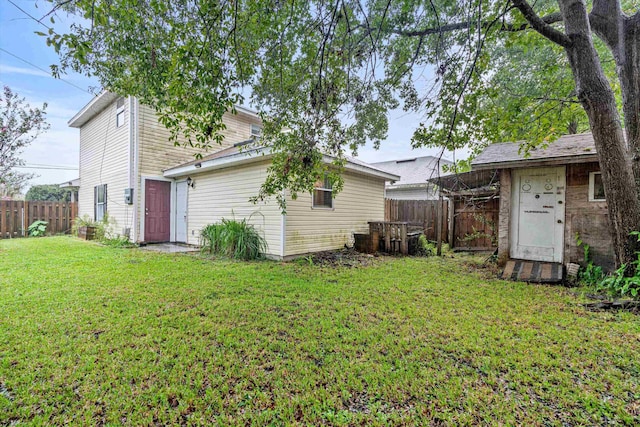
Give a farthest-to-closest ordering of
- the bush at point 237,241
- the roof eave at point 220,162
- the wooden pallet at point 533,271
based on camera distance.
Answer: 1. the bush at point 237,241
2. the roof eave at point 220,162
3. the wooden pallet at point 533,271

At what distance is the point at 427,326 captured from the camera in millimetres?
2975

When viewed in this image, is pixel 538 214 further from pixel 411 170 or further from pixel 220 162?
pixel 411 170

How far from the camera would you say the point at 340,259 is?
6.88 metres

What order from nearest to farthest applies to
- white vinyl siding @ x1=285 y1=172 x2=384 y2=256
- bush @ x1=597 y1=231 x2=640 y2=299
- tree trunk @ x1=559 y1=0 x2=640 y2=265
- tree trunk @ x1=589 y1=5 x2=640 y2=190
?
bush @ x1=597 y1=231 x2=640 y2=299 → tree trunk @ x1=559 y1=0 x2=640 y2=265 → tree trunk @ x1=589 y1=5 x2=640 y2=190 → white vinyl siding @ x1=285 y1=172 x2=384 y2=256

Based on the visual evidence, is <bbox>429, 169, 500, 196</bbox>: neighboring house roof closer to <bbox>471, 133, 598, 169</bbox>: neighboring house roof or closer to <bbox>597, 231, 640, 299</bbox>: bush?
<bbox>471, 133, 598, 169</bbox>: neighboring house roof

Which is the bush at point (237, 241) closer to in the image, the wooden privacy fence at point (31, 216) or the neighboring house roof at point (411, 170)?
the wooden privacy fence at point (31, 216)

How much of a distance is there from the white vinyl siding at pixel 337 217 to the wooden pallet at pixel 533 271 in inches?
150

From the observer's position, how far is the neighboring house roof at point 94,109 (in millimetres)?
9234

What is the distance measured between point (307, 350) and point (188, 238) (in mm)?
7822

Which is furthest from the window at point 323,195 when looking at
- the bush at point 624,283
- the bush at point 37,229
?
the bush at point 37,229

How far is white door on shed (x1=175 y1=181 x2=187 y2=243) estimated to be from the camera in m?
9.20

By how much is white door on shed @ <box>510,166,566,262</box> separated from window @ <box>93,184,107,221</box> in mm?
12790

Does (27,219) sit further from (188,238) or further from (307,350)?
(307,350)

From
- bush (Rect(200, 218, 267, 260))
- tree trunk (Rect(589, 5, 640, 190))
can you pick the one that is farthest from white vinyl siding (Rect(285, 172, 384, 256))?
tree trunk (Rect(589, 5, 640, 190))
